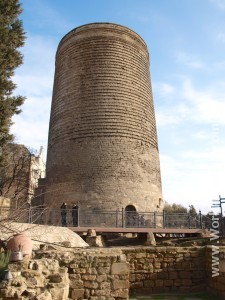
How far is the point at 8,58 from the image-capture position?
1058 cm

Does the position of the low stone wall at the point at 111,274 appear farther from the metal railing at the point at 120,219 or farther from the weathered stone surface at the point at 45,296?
the metal railing at the point at 120,219

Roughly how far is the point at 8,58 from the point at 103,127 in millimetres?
7552

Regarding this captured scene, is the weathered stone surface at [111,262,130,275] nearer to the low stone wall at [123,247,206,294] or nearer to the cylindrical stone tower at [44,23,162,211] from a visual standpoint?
the low stone wall at [123,247,206,294]

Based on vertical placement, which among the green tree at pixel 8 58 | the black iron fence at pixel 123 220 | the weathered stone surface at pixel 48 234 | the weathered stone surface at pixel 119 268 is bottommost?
the weathered stone surface at pixel 119 268

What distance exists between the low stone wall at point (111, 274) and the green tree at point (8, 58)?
532cm

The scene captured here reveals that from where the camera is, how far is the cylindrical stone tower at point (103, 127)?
1697 cm

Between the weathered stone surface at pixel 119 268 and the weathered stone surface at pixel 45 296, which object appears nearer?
the weathered stone surface at pixel 45 296

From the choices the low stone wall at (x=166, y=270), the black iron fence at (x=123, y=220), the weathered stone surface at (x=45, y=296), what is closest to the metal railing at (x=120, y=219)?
the black iron fence at (x=123, y=220)

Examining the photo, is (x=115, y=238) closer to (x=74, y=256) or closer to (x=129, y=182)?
(x=129, y=182)

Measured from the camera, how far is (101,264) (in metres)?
5.54

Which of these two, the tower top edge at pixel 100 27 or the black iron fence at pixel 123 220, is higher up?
the tower top edge at pixel 100 27

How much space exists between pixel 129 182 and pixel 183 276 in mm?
10348

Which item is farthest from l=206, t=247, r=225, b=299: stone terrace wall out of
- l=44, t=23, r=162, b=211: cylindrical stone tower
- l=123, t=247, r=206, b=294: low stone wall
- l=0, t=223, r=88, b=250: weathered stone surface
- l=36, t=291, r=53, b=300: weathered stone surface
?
l=44, t=23, r=162, b=211: cylindrical stone tower

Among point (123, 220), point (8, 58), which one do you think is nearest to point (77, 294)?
point (8, 58)
